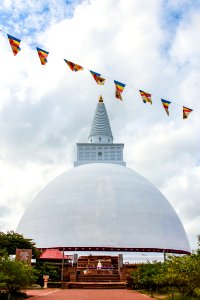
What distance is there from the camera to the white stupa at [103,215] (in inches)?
1177

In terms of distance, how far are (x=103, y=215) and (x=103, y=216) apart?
3.7 inches

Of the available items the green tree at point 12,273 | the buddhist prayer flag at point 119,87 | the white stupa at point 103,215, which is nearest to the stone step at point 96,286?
the green tree at point 12,273

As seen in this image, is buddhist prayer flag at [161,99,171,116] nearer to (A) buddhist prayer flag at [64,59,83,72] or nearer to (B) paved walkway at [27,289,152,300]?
(A) buddhist prayer flag at [64,59,83,72]

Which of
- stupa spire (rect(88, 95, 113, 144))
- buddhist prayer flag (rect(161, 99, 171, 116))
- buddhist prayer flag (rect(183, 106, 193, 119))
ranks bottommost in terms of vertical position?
buddhist prayer flag (rect(183, 106, 193, 119))

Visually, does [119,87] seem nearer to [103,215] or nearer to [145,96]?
[145,96]

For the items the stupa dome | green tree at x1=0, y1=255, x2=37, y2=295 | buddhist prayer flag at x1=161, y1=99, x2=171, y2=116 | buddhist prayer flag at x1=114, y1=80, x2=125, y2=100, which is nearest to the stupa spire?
the stupa dome

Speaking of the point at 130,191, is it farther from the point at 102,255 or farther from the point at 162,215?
the point at 102,255

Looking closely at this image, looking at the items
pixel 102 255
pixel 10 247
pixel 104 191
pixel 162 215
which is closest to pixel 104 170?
pixel 104 191

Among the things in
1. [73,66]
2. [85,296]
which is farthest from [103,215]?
[73,66]

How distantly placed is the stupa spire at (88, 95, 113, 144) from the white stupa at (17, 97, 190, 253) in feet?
46.6

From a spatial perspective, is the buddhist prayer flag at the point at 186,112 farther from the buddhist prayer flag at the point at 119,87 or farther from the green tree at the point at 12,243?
the green tree at the point at 12,243

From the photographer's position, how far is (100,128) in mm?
52469

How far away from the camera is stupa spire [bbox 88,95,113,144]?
5178cm

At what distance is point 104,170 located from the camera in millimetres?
36562
